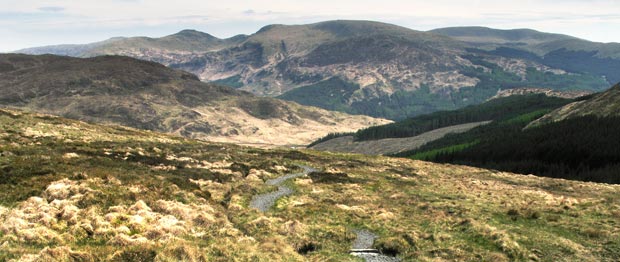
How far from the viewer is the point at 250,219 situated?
35875 mm

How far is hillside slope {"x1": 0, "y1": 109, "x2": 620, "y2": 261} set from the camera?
81.2 feet

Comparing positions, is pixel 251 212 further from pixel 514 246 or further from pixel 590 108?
pixel 590 108

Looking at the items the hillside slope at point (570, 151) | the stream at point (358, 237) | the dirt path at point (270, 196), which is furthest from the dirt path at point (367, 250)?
the hillside slope at point (570, 151)

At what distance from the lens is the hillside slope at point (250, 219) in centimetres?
2476

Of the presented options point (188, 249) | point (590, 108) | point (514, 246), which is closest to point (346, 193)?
point (514, 246)

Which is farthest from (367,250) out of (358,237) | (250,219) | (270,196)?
(270,196)

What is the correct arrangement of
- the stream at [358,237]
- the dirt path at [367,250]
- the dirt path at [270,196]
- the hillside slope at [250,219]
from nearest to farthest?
the hillside slope at [250,219] < the dirt path at [367,250] < the stream at [358,237] < the dirt path at [270,196]

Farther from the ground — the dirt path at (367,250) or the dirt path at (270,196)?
the dirt path at (367,250)

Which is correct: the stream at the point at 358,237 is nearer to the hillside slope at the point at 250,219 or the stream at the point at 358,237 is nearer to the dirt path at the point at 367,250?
the dirt path at the point at 367,250

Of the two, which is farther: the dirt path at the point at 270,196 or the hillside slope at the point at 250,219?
the dirt path at the point at 270,196

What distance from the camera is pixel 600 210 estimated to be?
136 feet

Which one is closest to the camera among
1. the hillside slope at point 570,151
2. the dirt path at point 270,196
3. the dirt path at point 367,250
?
the dirt path at point 367,250

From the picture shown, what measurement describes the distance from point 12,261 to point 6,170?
22.7 meters

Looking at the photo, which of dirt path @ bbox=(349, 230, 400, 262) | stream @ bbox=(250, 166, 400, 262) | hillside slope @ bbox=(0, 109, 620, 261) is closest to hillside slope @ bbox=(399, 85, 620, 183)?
hillside slope @ bbox=(0, 109, 620, 261)
